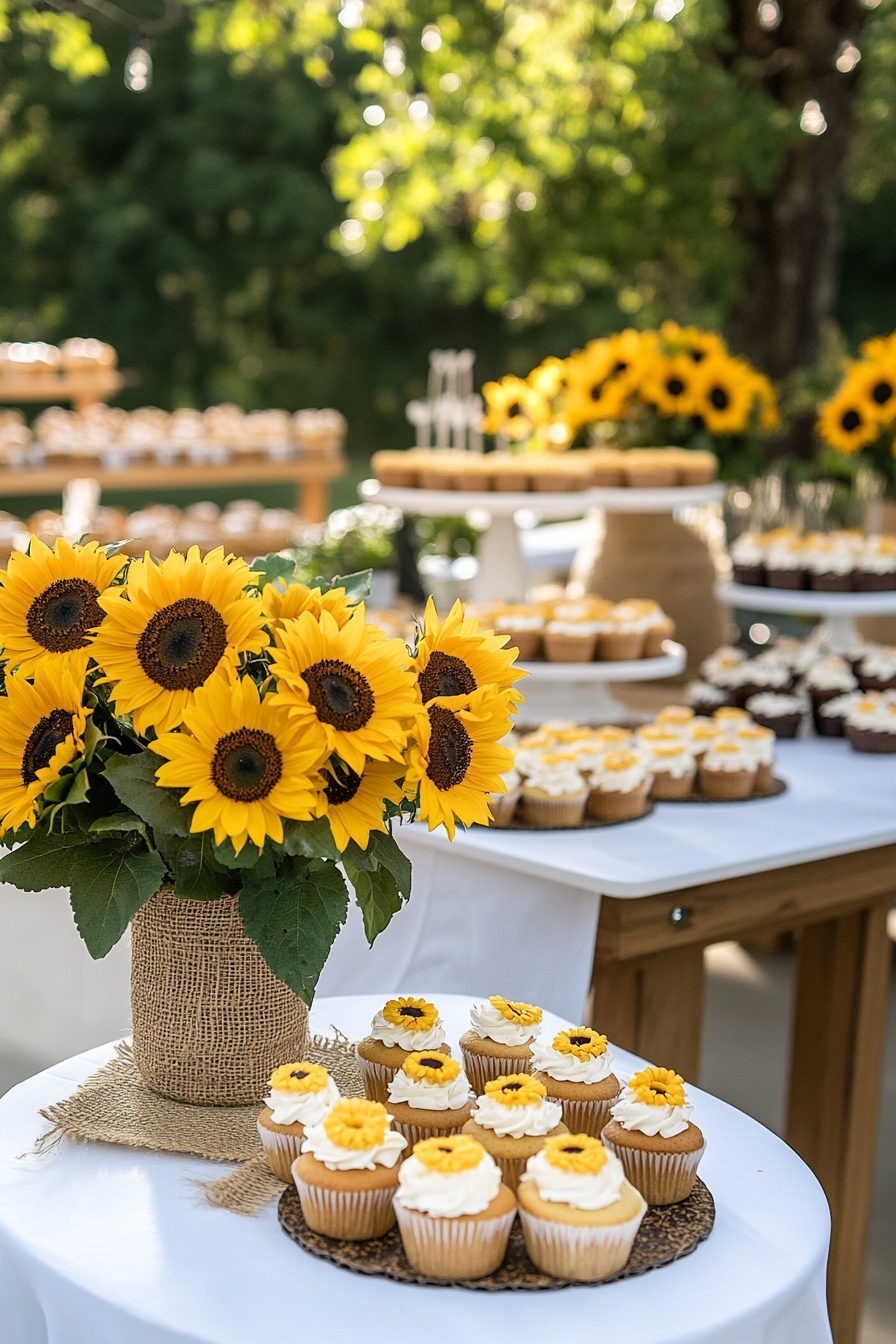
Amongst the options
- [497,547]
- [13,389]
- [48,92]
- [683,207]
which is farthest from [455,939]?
[48,92]

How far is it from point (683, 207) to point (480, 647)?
3641mm

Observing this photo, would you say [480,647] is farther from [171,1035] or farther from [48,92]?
[48,92]

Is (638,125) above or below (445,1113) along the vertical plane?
above

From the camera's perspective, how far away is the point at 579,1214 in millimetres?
888

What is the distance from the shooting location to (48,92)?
45.6 feet

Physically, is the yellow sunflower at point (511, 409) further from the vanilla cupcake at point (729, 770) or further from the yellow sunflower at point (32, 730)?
the yellow sunflower at point (32, 730)

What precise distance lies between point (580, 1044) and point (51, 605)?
0.52 metres

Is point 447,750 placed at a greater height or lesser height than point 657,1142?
greater

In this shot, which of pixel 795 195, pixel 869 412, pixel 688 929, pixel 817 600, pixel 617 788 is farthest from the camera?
pixel 795 195

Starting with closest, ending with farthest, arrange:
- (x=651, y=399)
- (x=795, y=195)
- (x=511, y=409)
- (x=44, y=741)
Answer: (x=44, y=741), (x=651, y=399), (x=511, y=409), (x=795, y=195)

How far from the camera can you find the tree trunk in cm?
421

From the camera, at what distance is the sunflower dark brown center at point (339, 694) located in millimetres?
944

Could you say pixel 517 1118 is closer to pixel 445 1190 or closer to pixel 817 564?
pixel 445 1190

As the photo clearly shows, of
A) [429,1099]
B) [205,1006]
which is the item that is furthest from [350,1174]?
[205,1006]
